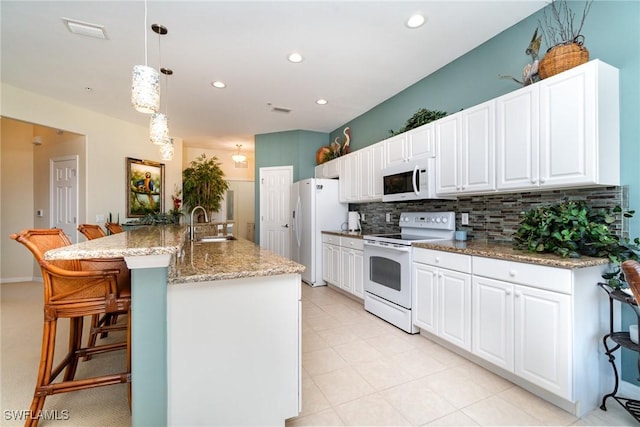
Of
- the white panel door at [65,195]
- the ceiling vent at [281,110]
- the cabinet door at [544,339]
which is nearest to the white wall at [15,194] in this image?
the white panel door at [65,195]

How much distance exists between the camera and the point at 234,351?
1.40 m

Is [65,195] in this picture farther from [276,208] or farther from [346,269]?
[346,269]

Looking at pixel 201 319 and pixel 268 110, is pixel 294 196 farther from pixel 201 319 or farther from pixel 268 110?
pixel 201 319

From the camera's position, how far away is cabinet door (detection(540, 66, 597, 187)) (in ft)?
5.55

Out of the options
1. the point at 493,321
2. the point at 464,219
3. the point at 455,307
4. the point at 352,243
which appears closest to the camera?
the point at 493,321

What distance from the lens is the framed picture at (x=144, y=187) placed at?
16.4 ft

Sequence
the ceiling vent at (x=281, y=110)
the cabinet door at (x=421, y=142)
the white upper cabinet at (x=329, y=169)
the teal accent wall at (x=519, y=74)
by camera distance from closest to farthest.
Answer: the teal accent wall at (x=519, y=74)
the cabinet door at (x=421, y=142)
the ceiling vent at (x=281, y=110)
the white upper cabinet at (x=329, y=169)

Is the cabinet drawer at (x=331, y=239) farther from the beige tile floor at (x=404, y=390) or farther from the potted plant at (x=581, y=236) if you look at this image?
the potted plant at (x=581, y=236)

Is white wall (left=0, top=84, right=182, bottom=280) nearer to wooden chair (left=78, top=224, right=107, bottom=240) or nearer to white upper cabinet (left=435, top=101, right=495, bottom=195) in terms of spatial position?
wooden chair (left=78, top=224, right=107, bottom=240)

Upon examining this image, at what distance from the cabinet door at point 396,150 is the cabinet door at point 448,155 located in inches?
18.4

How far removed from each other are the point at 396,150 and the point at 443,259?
1506 mm

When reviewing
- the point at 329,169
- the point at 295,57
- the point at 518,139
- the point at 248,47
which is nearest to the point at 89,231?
the point at 248,47

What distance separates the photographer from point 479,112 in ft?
7.66

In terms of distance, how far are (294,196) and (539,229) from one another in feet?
12.2
